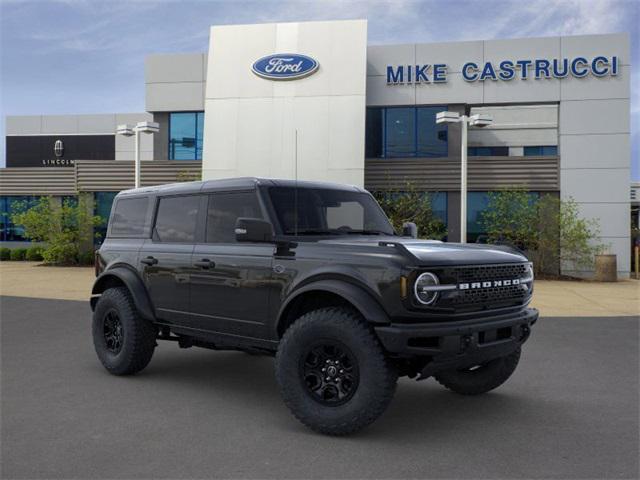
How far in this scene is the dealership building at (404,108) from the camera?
70.4ft

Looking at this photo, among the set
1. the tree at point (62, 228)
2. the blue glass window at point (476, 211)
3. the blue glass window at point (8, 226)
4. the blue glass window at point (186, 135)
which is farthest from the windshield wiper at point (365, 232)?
the blue glass window at point (8, 226)

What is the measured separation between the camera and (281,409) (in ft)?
16.9

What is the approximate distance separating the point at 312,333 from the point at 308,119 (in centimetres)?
1793

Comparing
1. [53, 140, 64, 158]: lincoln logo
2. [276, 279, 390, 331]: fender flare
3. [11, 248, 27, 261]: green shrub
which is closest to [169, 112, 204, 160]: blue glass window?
[11, 248, 27, 261]: green shrub

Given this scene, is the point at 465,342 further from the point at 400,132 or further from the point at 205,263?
the point at 400,132

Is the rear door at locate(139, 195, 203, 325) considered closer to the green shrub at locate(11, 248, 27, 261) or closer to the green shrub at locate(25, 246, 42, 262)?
the green shrub at locate(25, 246, 42, 262)

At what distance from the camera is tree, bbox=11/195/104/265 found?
79.5 feet

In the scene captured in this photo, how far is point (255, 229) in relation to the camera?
468cm

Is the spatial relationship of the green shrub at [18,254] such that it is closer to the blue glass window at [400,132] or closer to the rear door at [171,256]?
the blue glass window at [400,132]

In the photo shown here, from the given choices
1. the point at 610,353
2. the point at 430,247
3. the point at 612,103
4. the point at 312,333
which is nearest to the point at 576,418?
the point at 430,247

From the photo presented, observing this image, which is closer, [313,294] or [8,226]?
[313,294]

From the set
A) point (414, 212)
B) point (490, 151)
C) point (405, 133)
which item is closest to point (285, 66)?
point (405, 133)

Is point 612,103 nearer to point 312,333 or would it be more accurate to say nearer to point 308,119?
point 308,119

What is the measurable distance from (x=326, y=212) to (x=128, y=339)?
8.16 ft
